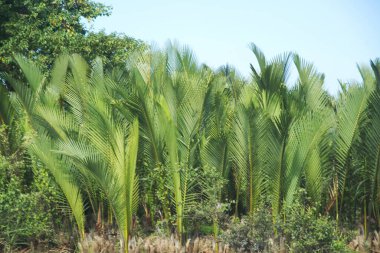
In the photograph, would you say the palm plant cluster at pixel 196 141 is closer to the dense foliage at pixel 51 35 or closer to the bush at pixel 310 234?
the bush at pixel 310 234

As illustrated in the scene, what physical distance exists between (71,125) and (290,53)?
3564 mm

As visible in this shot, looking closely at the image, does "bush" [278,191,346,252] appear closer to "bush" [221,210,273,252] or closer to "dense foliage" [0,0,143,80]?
"bush" [221,210,273,252]

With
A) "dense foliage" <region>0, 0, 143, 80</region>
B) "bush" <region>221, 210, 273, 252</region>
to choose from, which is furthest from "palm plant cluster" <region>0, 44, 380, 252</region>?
"dense foliage" <region>0, 0, 143, 80</region>

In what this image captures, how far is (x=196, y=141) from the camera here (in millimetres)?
10227

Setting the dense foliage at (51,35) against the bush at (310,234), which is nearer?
the bush at (310,234)

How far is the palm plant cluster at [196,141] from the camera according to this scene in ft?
31.2

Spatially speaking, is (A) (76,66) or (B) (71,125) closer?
(B) (71,125)

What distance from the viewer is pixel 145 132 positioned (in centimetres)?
1027

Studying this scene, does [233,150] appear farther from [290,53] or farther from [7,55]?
[7,55]

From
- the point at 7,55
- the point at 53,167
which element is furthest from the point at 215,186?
the point at 7,55

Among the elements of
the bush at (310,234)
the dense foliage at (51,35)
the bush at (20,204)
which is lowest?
the bush at (310,234)

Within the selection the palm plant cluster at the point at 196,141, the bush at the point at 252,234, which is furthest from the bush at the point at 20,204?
the bush at the point at 252,234

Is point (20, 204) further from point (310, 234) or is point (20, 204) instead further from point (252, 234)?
point (310, 234)

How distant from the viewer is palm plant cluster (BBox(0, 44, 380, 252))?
9516 millimetres
